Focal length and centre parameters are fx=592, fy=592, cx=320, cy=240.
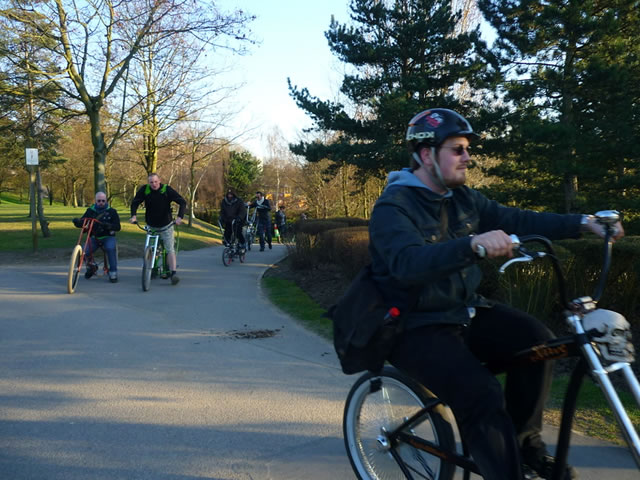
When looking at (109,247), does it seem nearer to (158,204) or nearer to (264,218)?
(158,204)

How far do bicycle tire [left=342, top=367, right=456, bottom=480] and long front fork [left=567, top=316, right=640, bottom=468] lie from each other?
0.75 metres

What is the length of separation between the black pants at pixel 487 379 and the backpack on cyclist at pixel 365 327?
96 mm

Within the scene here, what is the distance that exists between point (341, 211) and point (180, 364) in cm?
3934

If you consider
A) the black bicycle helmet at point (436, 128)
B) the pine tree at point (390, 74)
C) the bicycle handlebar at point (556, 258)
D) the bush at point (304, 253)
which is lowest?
the bush at point (304, 253)

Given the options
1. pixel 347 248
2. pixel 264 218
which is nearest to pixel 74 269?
pixel 347 248

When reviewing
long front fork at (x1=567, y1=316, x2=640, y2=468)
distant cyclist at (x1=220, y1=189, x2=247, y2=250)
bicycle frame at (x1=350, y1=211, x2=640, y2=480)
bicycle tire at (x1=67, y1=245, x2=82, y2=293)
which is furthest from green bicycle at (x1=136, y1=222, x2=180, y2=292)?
long front fork at (x1=567, y1=316, x2=640, y2=468)

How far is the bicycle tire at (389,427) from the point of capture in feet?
9.23

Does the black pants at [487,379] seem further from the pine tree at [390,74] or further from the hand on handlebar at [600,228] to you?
the pine tree at [390,74]

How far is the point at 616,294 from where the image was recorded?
22.3 feet

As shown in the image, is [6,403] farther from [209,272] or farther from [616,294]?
Answer: [209,272]

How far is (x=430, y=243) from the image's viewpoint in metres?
2.76

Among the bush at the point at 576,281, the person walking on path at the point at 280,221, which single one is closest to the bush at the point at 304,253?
the bush at the point at 576,281

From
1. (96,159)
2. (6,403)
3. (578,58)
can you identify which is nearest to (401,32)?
(578,58)

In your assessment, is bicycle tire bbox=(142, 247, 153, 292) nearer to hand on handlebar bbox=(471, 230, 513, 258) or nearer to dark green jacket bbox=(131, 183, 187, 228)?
dark green jacket bbox=(131, 183, 187, 228)
